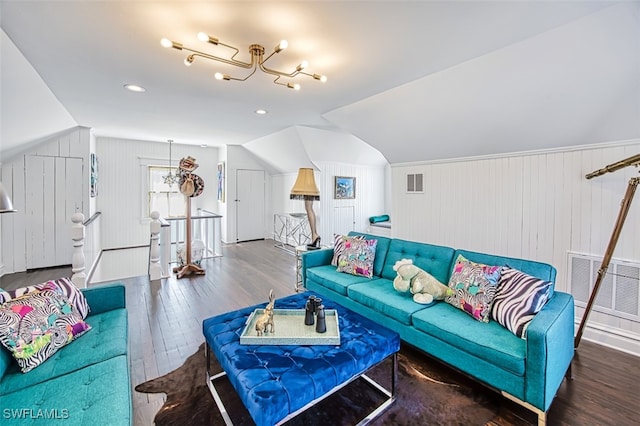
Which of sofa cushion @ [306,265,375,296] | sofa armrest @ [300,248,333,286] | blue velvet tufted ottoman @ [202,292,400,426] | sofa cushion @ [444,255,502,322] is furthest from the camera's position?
sofa armrest @ [300,248,333,286]

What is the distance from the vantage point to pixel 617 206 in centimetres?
269

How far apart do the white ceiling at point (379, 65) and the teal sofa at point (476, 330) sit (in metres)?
1.58

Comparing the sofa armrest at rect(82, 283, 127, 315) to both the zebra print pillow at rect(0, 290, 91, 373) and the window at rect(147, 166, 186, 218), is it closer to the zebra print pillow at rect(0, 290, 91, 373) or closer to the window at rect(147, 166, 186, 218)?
the zebra print pillow at rect(0, 290, 91, 373)

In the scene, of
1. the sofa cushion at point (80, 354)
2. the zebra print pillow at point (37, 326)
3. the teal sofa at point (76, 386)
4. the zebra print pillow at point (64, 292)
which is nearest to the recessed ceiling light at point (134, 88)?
the zebra print pillow at point (64, 292)

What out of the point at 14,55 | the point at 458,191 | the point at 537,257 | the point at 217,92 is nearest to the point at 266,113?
the point at 217,92

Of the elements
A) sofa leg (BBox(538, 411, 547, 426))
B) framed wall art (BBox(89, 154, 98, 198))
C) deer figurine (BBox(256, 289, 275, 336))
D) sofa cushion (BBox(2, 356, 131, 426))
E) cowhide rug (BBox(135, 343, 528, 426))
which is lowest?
cowhide rug (BBox(135, 343, 528, 426))

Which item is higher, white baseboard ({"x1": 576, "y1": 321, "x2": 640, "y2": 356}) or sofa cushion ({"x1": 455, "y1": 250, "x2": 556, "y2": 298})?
sofa cushion ({"x1": 455, "y1": 250, "x2": 556, "y2": 298})

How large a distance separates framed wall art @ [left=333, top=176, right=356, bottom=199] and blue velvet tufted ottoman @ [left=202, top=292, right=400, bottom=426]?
4.72 meters

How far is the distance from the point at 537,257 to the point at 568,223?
489 millimetres

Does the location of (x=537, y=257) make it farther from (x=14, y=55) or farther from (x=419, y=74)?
(x=14, y=55)

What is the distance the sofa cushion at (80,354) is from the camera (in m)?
1.46

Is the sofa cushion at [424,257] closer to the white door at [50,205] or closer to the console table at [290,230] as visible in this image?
the console table at [290,230]

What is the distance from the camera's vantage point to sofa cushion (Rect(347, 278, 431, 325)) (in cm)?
241

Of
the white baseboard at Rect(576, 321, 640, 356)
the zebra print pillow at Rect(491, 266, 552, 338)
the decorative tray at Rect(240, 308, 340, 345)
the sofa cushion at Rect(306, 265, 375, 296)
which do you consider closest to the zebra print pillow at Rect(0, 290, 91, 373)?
the decorative tray at Rect(240, 308, 340, 345)
